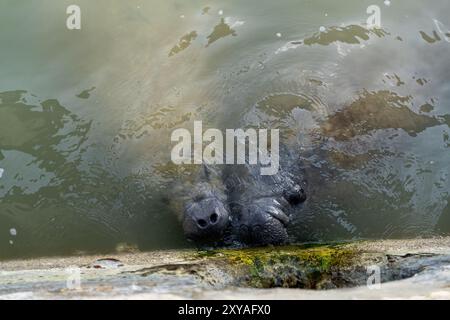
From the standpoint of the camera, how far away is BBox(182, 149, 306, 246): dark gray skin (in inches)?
242

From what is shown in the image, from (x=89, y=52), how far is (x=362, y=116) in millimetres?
4089

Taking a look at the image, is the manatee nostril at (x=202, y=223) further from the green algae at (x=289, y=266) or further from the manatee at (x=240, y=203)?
the green algae at (x=289, y=266)

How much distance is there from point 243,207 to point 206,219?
51cm

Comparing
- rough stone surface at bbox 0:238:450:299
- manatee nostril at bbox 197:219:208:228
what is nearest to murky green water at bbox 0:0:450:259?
rough stone surface at bbox 0:238:450:299

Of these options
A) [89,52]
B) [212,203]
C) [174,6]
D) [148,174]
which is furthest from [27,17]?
[212,203]

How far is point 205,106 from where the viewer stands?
25.5ft

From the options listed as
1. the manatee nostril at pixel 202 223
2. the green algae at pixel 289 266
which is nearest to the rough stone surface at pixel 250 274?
the green algae at pixel 289 266

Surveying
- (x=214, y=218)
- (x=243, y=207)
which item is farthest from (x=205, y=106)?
(x=214, y=218)

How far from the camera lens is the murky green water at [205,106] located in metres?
7.07

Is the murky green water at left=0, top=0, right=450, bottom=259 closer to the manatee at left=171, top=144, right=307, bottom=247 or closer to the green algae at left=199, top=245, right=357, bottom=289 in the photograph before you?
the manatee at left=171, top=144, right=307, bottom=247

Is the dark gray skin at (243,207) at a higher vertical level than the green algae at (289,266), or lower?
higher

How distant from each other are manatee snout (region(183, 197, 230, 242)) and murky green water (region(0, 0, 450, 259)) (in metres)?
0.61

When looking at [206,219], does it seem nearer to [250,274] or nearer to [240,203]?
[240,203]

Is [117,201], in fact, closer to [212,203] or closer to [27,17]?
[212,203]
